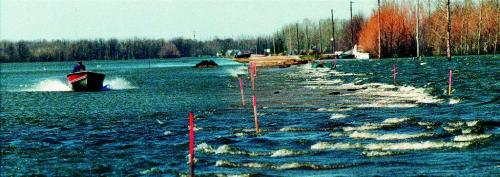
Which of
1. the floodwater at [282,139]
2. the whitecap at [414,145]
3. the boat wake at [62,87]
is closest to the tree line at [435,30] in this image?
the boat wake at [62,87]

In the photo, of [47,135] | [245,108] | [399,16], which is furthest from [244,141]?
[399,16]

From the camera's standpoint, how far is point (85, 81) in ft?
210

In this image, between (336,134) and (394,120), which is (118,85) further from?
(336,134)

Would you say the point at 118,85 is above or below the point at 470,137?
below

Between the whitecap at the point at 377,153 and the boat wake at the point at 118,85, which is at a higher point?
the whitecap at the point at 377,153

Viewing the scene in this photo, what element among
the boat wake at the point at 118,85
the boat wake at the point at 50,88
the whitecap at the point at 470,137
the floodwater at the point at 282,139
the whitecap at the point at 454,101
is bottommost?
the boat wake at the point at 50,88

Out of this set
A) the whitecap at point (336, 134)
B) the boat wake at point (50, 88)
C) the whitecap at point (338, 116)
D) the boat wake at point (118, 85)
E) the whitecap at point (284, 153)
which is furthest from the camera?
the boat wake at point (50, 88)

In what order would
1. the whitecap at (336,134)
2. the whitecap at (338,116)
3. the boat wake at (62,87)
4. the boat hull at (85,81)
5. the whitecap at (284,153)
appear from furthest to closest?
the boat wake at (62,87) → the boat hull at (85,81) → the whitecap at (338,116) → the whitecap at (336,134) → the whitecap at (284,153)

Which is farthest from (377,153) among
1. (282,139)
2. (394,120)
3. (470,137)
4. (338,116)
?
(338,116)

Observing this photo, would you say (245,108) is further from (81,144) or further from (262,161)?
(262,161)

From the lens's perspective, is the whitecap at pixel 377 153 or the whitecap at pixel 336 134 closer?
the whitecap at pixel 377 153

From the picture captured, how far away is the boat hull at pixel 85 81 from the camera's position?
209ft

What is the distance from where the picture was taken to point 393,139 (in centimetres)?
2017

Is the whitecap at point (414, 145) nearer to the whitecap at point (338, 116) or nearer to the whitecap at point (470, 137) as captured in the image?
the whitecap at point (470, 137)
